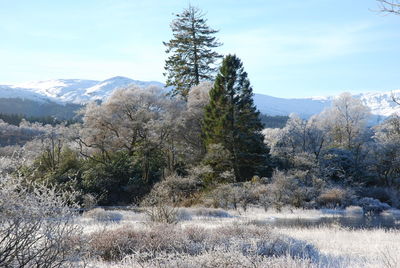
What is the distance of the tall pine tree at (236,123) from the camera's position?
33.9 meters

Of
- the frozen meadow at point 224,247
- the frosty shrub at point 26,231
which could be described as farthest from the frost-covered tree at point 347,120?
the frosty shrub at point 26,231

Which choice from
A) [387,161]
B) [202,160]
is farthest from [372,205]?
[202,160]

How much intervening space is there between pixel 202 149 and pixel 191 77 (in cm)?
1005

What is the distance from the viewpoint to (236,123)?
113ft

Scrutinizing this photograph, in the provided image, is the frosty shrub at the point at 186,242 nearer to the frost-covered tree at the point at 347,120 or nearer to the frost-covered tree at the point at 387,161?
the frost-covered tree at the point at 387,161

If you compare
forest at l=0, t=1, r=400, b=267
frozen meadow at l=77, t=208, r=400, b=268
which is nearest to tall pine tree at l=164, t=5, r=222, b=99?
forest at l=0, t=1, r=400, b=267

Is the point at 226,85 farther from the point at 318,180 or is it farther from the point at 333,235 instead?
the point at 333,235

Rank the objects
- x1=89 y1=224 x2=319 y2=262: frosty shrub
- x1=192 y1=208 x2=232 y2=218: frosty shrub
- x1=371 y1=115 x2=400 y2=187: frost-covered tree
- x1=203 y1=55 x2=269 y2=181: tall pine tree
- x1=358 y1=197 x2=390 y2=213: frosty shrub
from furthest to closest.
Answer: x1=371 y1=115 x2=400 y2=187: frost-covered tree, x1=203 y1=55 x2=269 y2=181: tall pine tree, x1=358 y1=197 x2=390 y2=213: frosty shrub, x1=192 y1=208 x2=232 y2=218: frosty shrub, x1=89 y1=224 x2=319 y2=262: frosty shrub

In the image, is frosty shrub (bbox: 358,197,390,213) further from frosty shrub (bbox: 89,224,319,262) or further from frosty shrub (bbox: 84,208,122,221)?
frosty shrub (bbox: 89,224,319,262)

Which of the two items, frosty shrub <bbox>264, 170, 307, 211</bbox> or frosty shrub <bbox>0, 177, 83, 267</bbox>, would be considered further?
frosty shrub <bbox>264, 170, 307, 211</bbox>

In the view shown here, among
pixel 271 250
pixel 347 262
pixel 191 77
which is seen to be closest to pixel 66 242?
pixel 271 250

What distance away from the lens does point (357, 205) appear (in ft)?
101

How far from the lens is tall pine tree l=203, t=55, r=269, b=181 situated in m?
33.9

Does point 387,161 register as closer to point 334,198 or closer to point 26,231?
point 334,198
